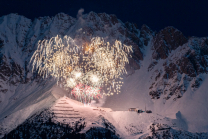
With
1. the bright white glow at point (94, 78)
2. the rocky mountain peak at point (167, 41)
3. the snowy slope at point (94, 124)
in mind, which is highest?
the rocky mountain peak at point (167, 41)

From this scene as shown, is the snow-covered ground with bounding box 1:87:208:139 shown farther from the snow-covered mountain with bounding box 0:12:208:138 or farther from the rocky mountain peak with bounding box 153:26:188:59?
the rocky mountain peak with bounding box 153:26:188:59

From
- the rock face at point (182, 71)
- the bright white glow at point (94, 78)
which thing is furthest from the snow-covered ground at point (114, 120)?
the rock face at point (182, 71)

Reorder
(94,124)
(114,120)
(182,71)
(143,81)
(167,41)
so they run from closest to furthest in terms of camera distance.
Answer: (94,124)
(114,120)
(182,71)
(143,81)
(167,41)

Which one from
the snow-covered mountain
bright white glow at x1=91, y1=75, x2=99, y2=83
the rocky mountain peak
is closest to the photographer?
bright white glow at x1=91, y1=75, x2=99, y2=83

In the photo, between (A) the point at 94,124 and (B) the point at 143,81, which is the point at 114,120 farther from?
(B) the point at 143,81

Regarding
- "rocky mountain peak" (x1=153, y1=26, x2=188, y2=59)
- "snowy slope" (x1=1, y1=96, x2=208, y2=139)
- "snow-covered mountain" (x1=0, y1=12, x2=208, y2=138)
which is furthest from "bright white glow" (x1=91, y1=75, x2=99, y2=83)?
"rocky mountain peak" (x1=153, y1=26, x2=188, y2=59)

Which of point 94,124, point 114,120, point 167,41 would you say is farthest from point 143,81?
point 94,124

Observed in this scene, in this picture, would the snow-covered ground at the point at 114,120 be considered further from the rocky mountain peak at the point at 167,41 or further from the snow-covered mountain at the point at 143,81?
the rocky mountain peak at the point at 167,41

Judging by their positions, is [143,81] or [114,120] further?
[143,81]

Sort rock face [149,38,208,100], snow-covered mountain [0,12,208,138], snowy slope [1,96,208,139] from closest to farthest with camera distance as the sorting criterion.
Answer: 1. snowy slope [1,96,208,139]
2. snow-covered mountain [0,12,208,138]
3. rock face [149,38,208,100]
